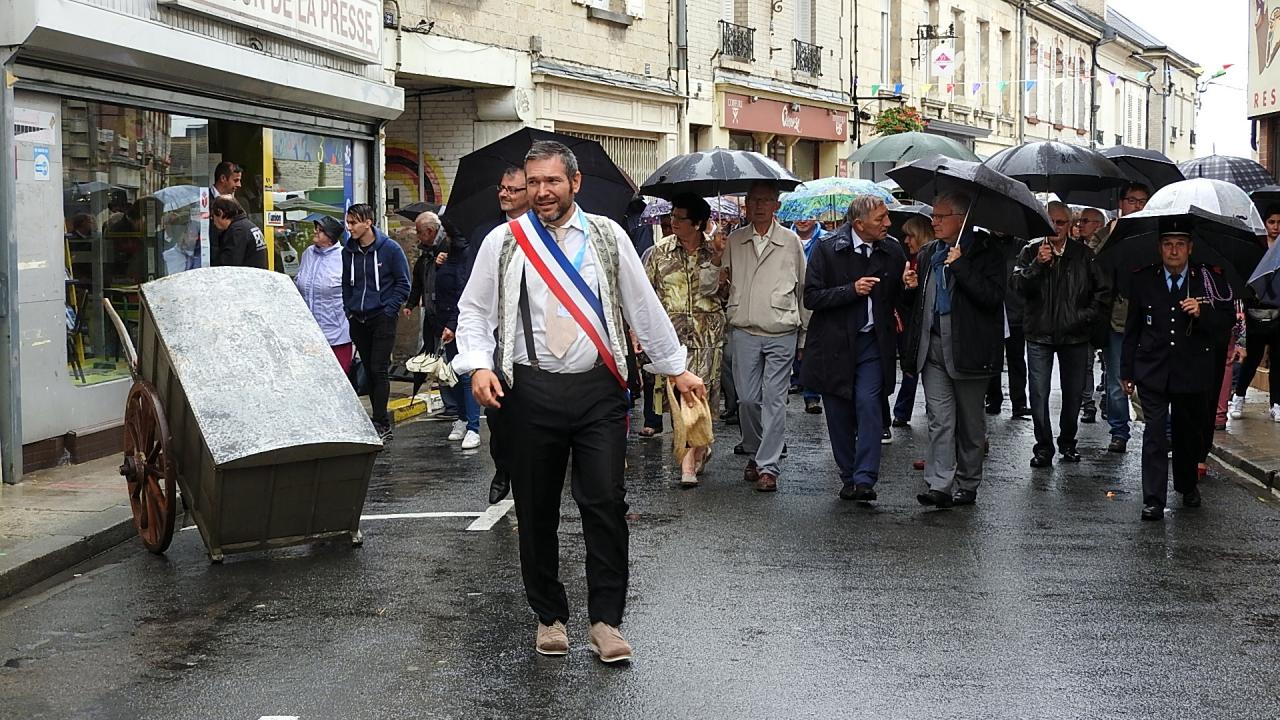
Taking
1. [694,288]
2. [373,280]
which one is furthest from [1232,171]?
[373,280]

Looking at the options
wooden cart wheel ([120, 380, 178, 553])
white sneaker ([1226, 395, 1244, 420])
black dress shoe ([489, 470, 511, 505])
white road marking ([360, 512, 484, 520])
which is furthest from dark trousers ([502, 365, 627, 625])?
white sneaker ([1226, 395, 1244, 420])

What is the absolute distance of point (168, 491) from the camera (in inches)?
286

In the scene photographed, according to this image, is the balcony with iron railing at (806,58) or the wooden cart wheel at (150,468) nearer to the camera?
the wooden cart wheel at (150,468)

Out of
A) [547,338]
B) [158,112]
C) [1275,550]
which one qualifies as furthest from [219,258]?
[1275,550]

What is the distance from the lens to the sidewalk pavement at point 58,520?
7297 millimetres

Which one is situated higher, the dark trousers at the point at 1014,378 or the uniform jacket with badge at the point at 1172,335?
the uniform jacket with badge at the point at 1172,335

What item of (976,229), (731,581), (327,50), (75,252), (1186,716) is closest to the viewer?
(1186,716)

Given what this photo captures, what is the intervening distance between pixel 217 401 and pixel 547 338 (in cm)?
217

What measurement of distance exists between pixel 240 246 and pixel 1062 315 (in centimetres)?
581

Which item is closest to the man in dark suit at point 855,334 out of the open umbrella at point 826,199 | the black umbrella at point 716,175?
the black umbrella at point 716,175

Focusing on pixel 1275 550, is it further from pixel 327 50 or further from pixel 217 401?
pixel 327 50

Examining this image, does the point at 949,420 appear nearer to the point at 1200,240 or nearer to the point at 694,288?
the point at 1200,240

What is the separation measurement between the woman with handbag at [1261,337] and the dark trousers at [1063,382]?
184 centimetres

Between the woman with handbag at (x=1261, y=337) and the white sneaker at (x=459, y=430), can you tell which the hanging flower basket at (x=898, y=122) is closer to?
the woman with handbag at (x=1261, y=337)
